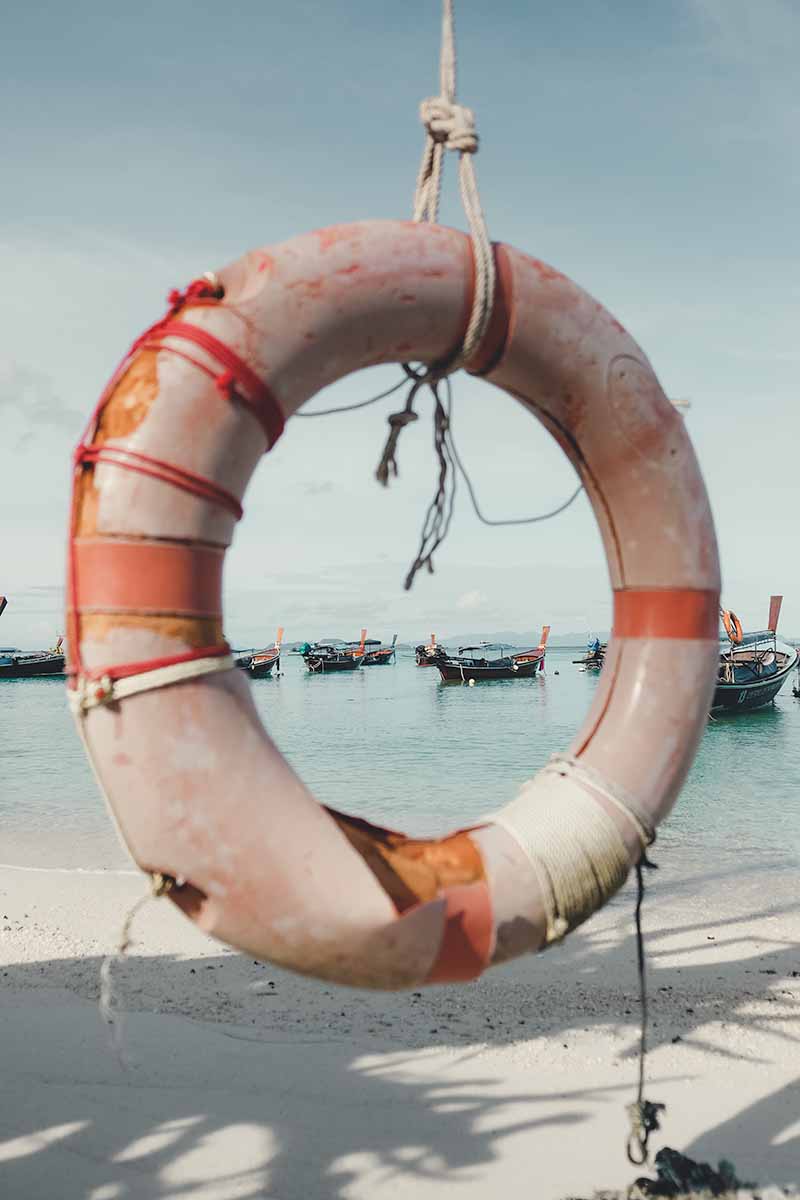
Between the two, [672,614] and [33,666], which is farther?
[33,666]

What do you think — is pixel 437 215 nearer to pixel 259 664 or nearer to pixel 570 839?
pixel 570 839

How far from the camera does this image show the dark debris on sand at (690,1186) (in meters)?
3.81

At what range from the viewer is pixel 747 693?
Answer: 1185 inches

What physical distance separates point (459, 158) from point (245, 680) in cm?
162

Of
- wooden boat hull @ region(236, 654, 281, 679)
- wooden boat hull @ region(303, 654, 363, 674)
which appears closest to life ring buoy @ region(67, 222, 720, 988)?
wooden boat hull @ region(236, 654, 281, 679)

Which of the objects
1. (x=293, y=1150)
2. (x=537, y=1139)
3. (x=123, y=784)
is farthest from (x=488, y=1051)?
(x=123, y=784)

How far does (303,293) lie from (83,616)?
3.22ft

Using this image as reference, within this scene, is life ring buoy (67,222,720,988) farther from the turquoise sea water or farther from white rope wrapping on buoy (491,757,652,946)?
the turquoise sea water

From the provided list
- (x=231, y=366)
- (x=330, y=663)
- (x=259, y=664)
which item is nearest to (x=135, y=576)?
(x=231, y=366)

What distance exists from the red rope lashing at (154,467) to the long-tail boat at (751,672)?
27624 mm

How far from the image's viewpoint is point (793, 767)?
22.1m

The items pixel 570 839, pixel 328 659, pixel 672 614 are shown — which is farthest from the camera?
pixel 328 659

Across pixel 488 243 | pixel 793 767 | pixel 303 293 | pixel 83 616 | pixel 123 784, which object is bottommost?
pixel 793 767

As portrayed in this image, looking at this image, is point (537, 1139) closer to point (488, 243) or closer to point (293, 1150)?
point (293, 1150)
